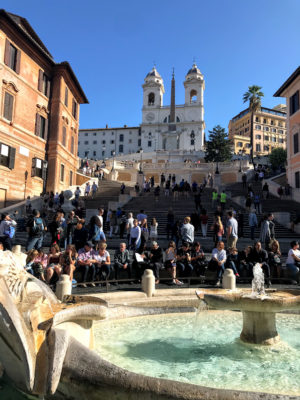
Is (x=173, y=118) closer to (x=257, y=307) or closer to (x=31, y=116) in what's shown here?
(x=31, y=116)

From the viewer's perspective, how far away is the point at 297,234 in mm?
16297

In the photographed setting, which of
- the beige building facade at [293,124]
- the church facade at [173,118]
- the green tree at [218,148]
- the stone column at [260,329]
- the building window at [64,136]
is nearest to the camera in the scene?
the stone column at [260,329]

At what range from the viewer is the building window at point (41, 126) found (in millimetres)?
25625

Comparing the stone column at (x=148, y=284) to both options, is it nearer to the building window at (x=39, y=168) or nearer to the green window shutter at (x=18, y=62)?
the building window at (x=39, y=168)

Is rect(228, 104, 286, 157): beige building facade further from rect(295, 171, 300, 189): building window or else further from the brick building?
the brick building

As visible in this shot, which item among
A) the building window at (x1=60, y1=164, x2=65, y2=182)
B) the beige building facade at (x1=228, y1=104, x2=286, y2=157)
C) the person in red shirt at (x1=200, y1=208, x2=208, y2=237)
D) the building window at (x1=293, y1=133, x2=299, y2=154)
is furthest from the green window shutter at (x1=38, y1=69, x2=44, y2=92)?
the beige building facade at (x1=228, y1=104, x2=286, y2=157)

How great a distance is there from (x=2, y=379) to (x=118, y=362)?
4.48 ft

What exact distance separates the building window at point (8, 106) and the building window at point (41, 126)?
3.07 meters

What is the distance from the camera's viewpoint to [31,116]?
81.0 ft

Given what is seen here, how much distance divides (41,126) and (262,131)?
266ft

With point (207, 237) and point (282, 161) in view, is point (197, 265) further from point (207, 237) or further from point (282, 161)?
point (282, 161)

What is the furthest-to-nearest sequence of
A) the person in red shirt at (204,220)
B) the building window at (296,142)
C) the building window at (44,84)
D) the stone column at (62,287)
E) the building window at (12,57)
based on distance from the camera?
1. the building window at (296,142)
2. the building window at (44,84)
3. the building window at (12,57)
4. the person in red shirt at (204,220)
5. the stone column at (62,287)

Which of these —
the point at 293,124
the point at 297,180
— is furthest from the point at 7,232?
the point at 293,124

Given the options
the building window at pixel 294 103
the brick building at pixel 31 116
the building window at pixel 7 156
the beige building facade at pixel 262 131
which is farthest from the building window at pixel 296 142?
the beige building facade at pixel 262 131
